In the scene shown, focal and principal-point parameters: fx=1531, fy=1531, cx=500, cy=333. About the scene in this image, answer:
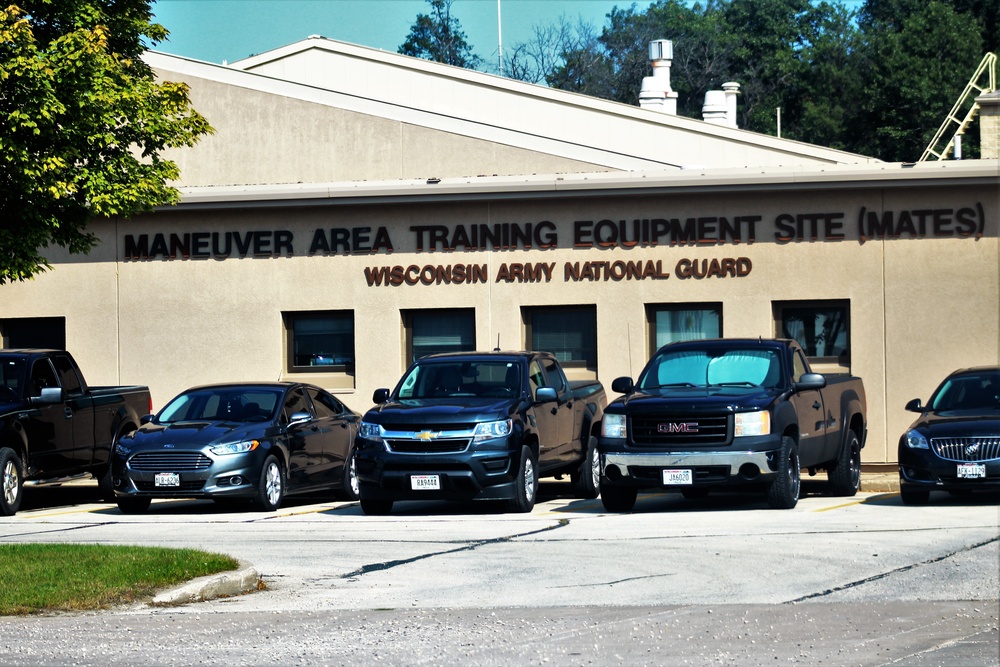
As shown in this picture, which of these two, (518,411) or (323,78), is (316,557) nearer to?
(518,411)

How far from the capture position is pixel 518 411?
682 inches

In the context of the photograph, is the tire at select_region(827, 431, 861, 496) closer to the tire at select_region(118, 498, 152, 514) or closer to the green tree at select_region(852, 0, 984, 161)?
the tire at select_region(118, 498, 152, 514)

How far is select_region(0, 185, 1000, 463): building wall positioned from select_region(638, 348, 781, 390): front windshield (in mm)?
5555

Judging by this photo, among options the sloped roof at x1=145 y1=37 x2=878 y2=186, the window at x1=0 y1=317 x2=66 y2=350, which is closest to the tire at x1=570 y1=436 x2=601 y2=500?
the sloped roof at x1=145 y1=37 x2=878 y2=186

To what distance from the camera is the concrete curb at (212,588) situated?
35.5ft

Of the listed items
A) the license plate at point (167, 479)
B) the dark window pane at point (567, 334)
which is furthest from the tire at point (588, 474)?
the license plate at point (167, 479)

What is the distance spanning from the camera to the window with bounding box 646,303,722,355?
23.6 metres

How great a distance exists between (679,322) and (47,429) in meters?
9.73

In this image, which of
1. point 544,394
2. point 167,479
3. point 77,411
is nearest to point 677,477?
point 544,394

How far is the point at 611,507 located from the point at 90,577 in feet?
23.7

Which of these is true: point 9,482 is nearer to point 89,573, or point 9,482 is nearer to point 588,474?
point 588,474

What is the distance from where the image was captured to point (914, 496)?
1683 centimetres

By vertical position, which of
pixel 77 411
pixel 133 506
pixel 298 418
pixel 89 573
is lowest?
pixel 133 506

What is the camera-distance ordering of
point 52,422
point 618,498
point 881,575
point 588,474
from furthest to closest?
point 588,474 → point 52,422 → point 618,498 → point 881,575
